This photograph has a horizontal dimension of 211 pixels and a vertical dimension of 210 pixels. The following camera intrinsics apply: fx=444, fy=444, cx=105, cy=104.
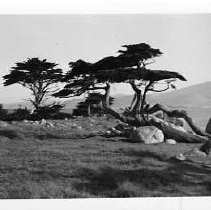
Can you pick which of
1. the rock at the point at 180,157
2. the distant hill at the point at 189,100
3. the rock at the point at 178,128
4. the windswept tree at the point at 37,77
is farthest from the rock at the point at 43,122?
the rock at the point at 180,157

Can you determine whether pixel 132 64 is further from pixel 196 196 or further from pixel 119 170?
pixel 196 196

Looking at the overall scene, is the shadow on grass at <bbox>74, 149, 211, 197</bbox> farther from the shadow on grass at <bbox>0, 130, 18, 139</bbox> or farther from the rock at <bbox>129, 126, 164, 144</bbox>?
the shadow on grass at <bbox>0, 130, 18, 139</bbox>

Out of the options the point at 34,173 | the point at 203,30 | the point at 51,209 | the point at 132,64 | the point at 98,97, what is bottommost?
the point at 51,209

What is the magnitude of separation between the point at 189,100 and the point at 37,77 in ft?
18.7

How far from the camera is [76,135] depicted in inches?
683

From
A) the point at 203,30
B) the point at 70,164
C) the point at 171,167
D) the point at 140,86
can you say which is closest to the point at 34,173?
the point at 70,164

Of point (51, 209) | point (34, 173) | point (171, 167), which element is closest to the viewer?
point (51, 209)

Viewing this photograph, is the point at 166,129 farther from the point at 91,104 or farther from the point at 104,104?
the point at 91,104

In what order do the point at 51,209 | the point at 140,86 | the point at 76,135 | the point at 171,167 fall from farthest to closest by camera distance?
the point at 76,135, the point at 140,86, the point at 171,167, the point at 51,209

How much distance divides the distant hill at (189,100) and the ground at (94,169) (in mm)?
1296

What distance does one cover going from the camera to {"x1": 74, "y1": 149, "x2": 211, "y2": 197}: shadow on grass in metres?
12.7

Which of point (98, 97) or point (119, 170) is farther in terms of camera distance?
point (98, 97)

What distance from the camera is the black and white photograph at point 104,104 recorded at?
13.1 meters
